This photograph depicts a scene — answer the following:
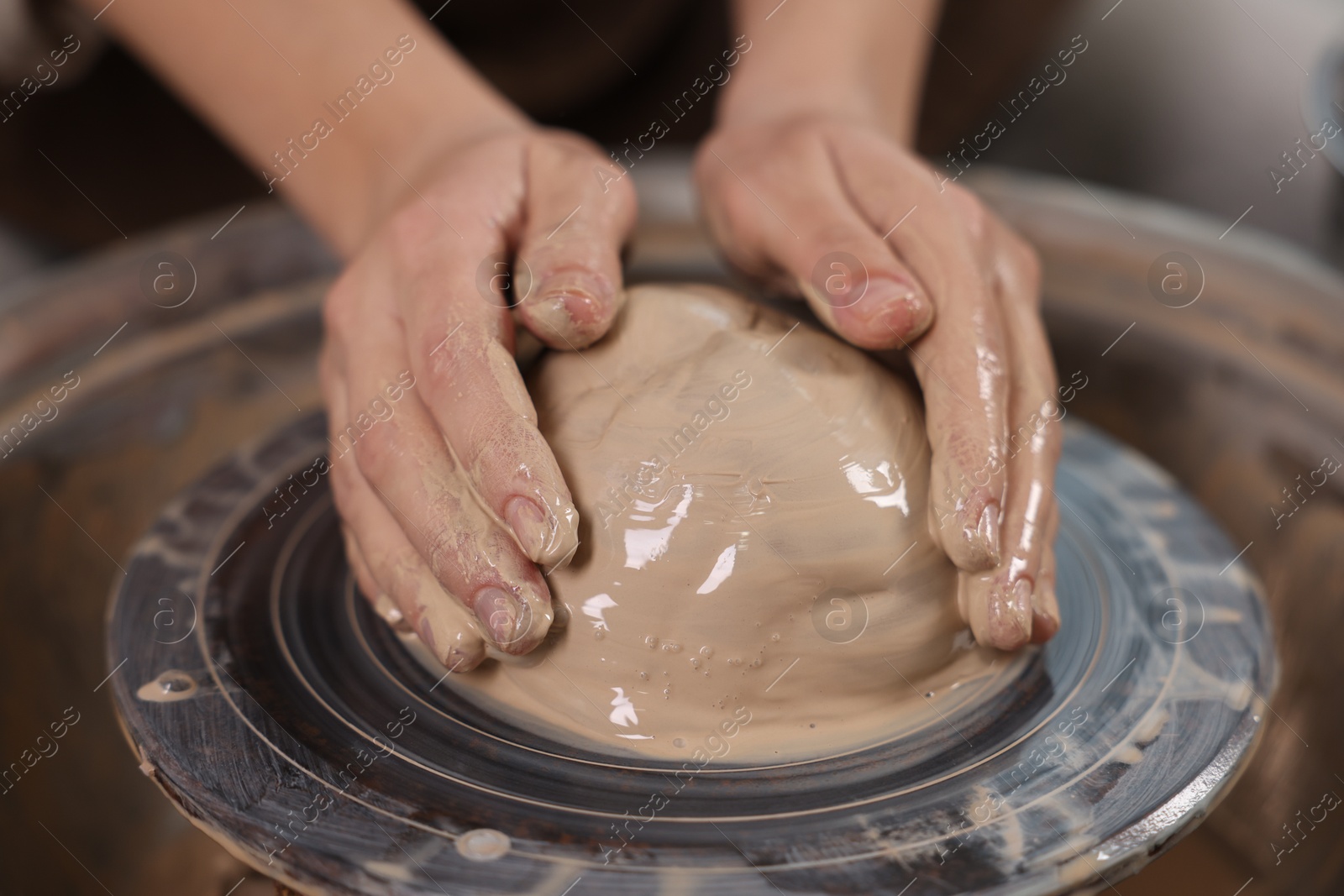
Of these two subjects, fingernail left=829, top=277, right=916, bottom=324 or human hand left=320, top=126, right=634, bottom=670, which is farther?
fingernail left=829, top=277, right=916, bottom=324

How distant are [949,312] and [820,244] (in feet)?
0.42

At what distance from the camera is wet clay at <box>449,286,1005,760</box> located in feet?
2.43

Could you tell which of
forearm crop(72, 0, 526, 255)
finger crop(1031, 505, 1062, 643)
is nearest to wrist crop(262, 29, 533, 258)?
forearm crop(72, 0, 526, 255)

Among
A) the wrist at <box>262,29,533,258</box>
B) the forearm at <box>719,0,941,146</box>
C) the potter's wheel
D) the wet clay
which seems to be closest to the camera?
the potter's wheel

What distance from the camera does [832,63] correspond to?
1.17 metres

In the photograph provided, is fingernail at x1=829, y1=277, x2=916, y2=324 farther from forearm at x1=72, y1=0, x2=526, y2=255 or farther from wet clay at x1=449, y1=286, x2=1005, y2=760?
forearm at x1=72, y1=0, x2=526, y2=255

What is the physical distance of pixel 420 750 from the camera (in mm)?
742

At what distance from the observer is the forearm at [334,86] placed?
1062mm

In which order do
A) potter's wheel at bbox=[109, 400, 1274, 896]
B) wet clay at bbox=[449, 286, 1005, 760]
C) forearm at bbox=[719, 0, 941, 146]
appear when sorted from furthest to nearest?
forearm at bbox=[719, 0, 941, 146], wet clay at bbox=[449, 286, 1005, 760], potter's wheel at bbox=[109, 400, 1274, 896]

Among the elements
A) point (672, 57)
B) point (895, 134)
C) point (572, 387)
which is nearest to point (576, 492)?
point (572, 387)

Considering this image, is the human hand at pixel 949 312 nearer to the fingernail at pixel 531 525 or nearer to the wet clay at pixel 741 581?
the wet clay at pixel 741 581

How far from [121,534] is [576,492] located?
2.33 ft

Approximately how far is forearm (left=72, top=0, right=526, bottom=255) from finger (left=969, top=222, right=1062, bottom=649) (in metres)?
0.52

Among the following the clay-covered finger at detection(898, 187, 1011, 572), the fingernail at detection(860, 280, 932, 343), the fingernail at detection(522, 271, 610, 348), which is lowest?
the clay-covered finger at detection(898, 187, 1011, 572)
